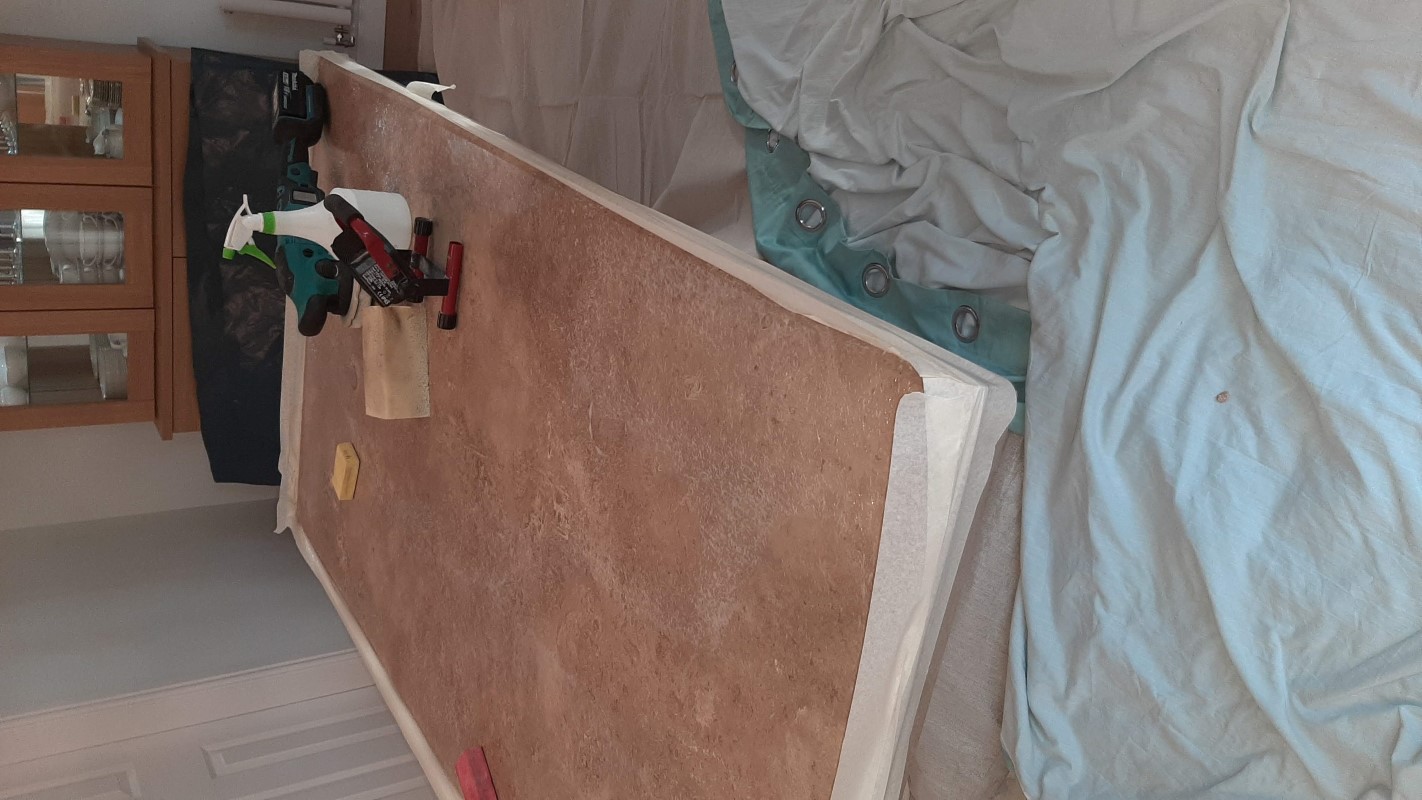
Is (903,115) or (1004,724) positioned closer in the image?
(1004,724)

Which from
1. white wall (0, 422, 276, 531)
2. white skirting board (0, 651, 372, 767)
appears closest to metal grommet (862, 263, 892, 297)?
white skirting board (0, 651, 372, 767)

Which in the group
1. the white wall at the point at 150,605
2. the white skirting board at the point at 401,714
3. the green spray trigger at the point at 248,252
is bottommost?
the white wall at the point at 150,605

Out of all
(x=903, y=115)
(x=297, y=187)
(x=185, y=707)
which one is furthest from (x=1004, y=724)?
(x=185, y=707)

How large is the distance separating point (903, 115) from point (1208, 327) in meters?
0.38

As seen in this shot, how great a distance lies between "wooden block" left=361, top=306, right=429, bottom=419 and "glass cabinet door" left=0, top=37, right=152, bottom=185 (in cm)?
121

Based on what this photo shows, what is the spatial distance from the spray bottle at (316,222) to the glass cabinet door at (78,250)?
45.9 inches

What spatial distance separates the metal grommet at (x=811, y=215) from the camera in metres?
1.05

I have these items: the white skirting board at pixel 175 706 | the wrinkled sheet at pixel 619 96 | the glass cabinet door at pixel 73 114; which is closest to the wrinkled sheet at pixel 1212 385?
the wrinkled sheet at pixel 619 96

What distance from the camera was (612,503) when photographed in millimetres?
983

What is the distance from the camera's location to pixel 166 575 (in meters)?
2.47

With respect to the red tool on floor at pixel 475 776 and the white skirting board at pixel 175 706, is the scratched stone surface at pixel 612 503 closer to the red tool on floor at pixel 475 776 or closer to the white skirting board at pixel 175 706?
the red tool on floor at pixel 475 776

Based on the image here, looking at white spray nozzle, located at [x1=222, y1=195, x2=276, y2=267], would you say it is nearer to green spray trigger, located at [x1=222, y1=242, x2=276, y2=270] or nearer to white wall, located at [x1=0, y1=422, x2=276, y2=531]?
green spray trigger, located at [x1=222, y1=242, x2=276, y2=270]

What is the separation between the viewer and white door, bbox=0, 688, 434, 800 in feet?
5.78

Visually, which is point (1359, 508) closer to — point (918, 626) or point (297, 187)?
point (918, 626)
